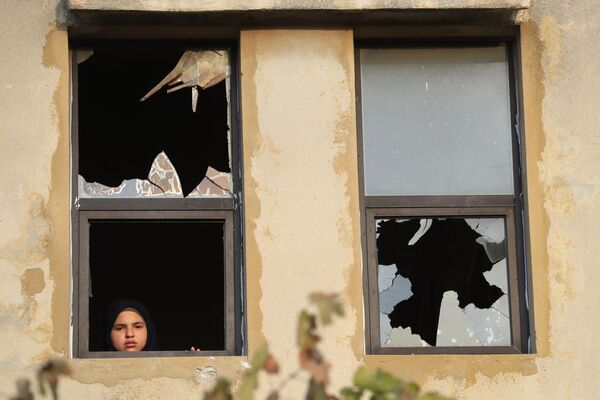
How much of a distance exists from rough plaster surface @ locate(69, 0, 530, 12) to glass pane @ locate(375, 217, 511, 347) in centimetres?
108

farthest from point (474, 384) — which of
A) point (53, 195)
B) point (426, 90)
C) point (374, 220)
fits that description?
point (53, 195)

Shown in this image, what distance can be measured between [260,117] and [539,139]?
1.40 meters

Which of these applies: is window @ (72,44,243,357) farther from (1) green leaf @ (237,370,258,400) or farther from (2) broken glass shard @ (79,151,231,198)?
(1) green leaf @ (237,370,258,400)

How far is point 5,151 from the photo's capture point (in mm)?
8156

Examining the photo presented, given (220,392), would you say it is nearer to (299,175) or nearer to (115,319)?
(299,175)

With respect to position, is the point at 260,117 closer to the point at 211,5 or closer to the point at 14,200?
the point at 211,5

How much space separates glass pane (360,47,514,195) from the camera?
8461 mm

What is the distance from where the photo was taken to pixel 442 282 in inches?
333

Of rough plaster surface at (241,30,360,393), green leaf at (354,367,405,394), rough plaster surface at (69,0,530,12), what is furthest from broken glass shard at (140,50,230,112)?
green leaf at (354,367,405,394)

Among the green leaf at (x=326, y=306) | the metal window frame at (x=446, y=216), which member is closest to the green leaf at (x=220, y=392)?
the green leaf at (x=326, y=306)

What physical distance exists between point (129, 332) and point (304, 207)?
1.29 meters

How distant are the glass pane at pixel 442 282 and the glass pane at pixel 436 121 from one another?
0.20 metres

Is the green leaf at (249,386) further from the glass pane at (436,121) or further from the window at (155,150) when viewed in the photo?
the glass pane at (436,121)

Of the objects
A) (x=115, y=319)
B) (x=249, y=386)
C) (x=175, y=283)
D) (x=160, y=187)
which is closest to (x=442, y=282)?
(x=160, y=187)
